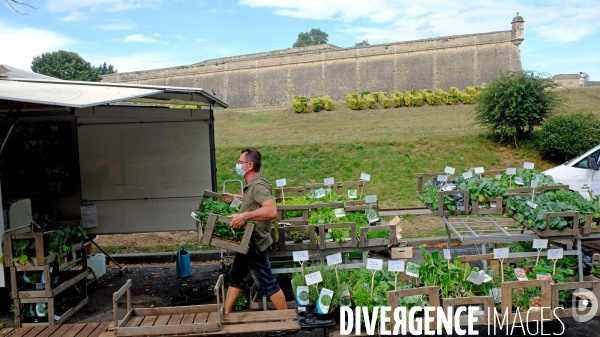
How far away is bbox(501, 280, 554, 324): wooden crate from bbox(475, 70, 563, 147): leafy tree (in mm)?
12638

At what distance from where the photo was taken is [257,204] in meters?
4.86

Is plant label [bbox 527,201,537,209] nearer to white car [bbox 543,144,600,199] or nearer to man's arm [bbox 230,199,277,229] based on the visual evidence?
man's arm [bbox 230,199,277,229]

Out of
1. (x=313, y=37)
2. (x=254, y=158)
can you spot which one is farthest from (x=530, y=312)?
(x=313, y=37)

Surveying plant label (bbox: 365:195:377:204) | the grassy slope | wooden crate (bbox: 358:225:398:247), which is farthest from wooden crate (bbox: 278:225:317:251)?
the grassy slope

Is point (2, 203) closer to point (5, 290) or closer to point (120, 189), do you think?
point (5, 290)

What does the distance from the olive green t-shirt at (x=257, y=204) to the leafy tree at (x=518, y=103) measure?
1293 centimetres

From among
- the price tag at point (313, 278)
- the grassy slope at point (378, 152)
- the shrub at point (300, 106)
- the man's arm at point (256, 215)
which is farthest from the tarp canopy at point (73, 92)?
the shrub at point (300, 106)

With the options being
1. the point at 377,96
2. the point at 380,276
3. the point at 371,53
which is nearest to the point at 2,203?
the point at 380,276

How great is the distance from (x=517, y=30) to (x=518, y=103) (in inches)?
845

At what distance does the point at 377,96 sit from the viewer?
84.2 ft

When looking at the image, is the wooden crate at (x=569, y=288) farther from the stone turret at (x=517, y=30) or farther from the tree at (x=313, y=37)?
the tree at (x=313, y=37)

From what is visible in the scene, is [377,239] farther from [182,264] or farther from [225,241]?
[182,264]

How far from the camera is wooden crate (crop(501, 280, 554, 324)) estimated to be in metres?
3.99

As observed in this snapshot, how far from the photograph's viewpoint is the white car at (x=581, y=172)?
881 centimetres
